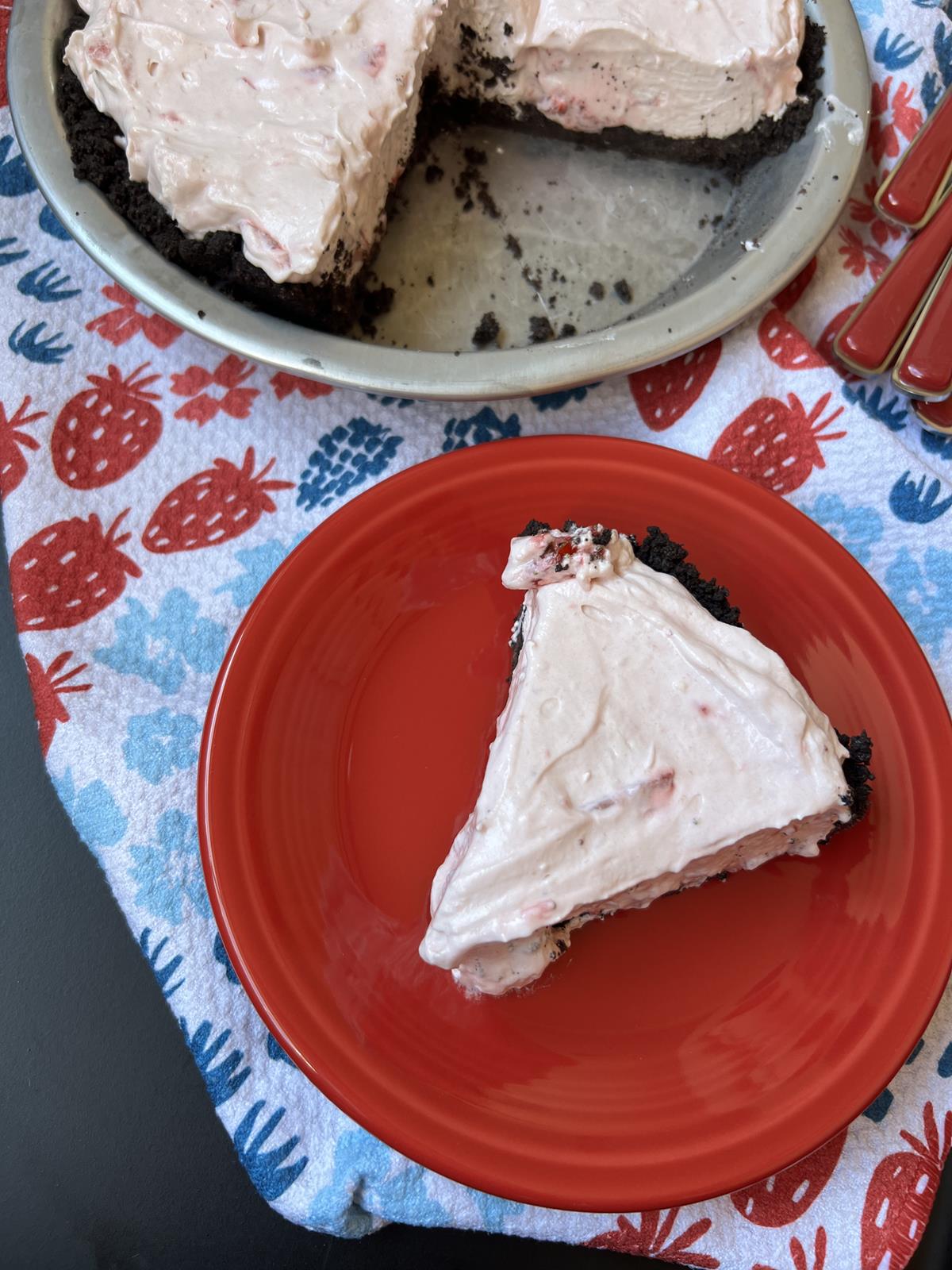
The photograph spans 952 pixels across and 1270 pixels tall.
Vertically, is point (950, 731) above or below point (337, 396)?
above

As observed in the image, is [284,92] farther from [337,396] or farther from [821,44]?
[821,44]

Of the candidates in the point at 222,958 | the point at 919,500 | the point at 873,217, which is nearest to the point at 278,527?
the point at 222,958

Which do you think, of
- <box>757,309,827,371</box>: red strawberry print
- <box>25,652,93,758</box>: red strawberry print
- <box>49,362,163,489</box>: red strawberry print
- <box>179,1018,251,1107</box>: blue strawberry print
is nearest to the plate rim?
<box>757,309,827,371</box>: red strawberry print

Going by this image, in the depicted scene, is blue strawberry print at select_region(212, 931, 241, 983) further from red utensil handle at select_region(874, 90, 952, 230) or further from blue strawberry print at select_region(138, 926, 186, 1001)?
red utensil handle at select_region(874, 90, 952, 230)

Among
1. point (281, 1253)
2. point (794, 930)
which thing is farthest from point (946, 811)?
point (281, 1253)

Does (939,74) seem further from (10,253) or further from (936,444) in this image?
(10,253)

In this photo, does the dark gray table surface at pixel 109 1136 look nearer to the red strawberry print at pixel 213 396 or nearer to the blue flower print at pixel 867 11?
the red strawberry print at pixel 213 396
